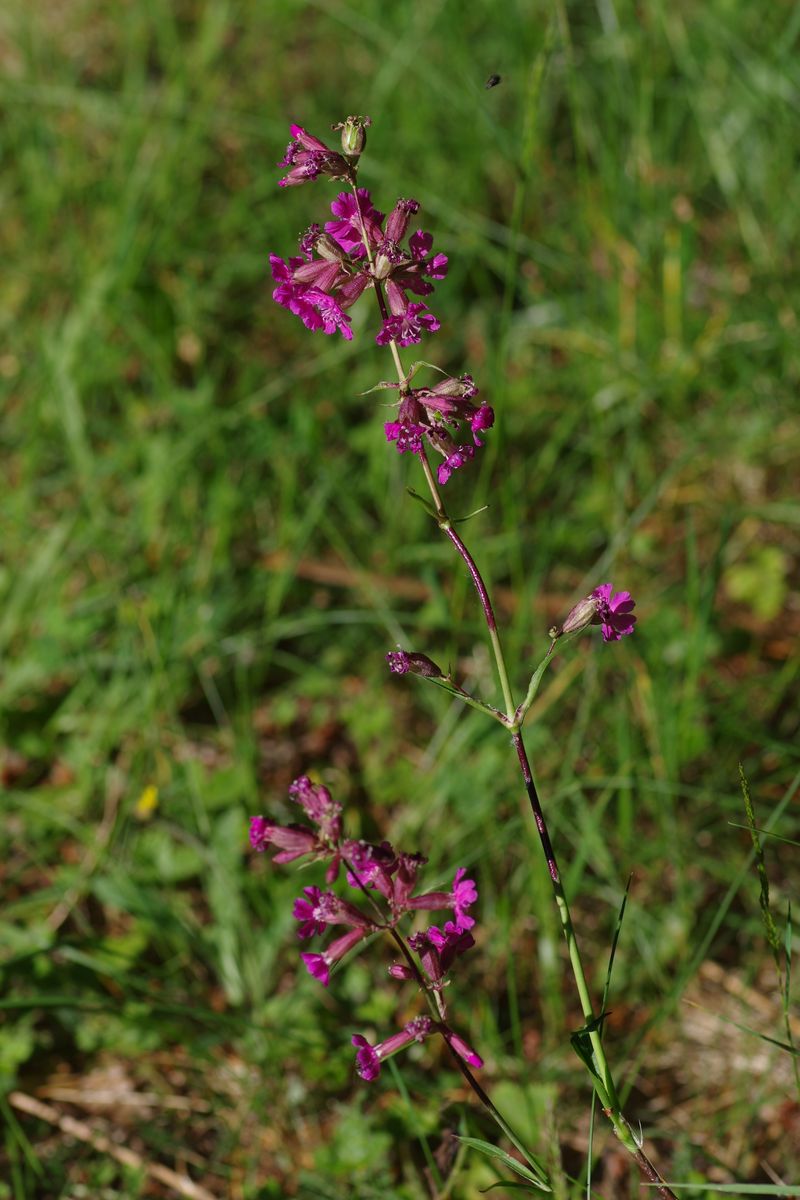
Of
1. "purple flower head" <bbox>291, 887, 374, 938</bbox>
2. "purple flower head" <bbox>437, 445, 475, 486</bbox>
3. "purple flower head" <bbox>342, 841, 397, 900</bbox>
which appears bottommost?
"purple flower head" <bbox>291, 887, 374, 938</bbox>

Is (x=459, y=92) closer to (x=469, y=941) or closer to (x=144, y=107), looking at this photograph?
(x=144, y=107)

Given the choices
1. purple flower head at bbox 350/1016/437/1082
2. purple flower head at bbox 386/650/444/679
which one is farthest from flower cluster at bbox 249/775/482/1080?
purple flower head at bbox 386/650/444/679

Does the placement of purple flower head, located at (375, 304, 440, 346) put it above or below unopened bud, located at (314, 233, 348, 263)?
below

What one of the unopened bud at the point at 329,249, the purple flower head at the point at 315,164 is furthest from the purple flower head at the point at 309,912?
the purple flower head at the point at 315,164

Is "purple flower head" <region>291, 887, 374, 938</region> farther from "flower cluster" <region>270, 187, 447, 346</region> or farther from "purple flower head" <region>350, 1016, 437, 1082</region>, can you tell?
"flower cluster" <region>270, 187, 447, 346</region>

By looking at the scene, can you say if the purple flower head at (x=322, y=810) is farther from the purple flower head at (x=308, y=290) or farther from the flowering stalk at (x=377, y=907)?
the purple flower head at (x=308, y=290)

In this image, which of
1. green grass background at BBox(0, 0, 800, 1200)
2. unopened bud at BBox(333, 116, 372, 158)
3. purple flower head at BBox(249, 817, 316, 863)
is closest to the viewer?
unopened bud at BBox(333, 116, 372, 158)

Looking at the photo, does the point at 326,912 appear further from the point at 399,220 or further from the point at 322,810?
the point at 399,220
